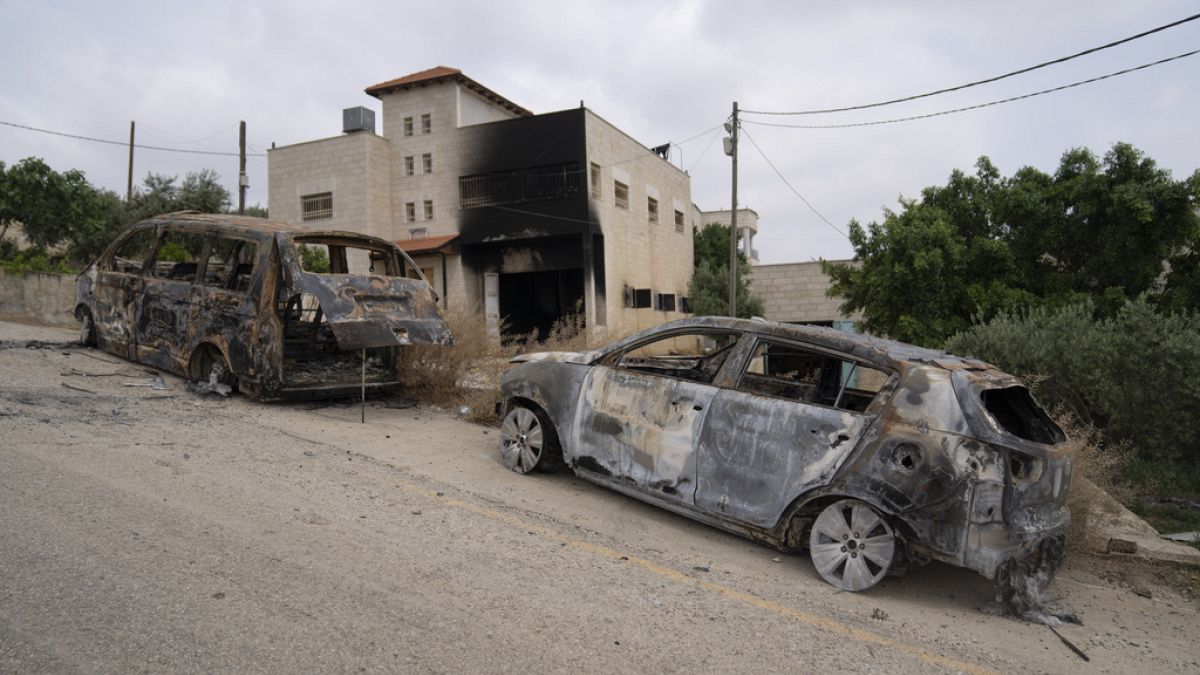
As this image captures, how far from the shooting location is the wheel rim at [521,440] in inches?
243

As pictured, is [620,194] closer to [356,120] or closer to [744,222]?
[356,120]

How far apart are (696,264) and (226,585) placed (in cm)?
3462

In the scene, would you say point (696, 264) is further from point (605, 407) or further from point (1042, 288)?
point (605, 407)

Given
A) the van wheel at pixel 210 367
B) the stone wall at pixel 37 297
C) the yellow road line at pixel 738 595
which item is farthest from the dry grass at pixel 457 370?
the stone wall at pixel 37 297

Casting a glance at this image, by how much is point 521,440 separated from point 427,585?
2518 millimetres

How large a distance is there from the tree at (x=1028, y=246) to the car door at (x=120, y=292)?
45.6 feet

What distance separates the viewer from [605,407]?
5613 millimetres

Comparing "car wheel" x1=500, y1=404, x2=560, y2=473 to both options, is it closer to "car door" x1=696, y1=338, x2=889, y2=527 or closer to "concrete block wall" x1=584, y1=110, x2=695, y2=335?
"car door" x1=696, y1=338, x2=889, y2=527

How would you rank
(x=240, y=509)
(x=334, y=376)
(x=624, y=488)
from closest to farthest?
(x=240, y=509) < (x=624, y=488) < (x=334, y=376)

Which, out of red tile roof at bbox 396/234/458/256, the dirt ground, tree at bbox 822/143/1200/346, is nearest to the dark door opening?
red tile roof at bbox 396/234/458/256

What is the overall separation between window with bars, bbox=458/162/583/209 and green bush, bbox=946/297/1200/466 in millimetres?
16711

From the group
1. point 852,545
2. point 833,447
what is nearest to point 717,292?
point 833,447

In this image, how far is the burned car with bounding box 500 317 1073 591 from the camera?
13.2ft

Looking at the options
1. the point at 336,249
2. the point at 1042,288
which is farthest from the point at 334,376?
the point at 1042,288
